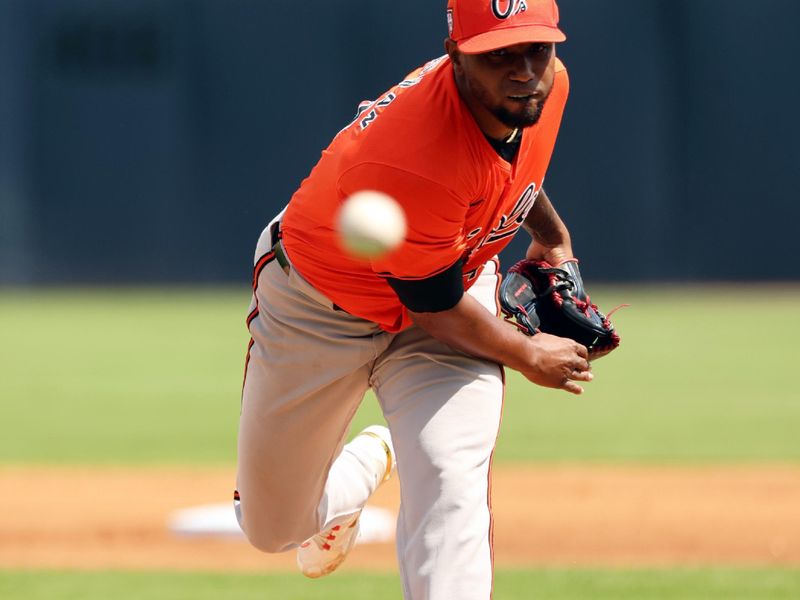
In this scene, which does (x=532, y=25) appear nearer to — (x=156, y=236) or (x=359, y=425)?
(x=359, y=425)

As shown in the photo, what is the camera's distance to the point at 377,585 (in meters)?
4.76

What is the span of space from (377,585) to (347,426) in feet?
3.65

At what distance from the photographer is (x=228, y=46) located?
730 inches

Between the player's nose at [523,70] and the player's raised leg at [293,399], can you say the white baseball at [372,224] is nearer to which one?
the player's nose at [523,70]

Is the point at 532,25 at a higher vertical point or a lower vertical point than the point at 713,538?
higher

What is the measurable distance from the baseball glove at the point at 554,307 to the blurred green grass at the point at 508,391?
378 centimetres

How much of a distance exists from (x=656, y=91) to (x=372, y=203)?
52.2 ft

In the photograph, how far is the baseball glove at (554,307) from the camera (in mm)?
3746

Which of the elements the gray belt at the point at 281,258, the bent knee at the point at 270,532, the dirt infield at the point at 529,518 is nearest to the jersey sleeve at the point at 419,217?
the gray belt at the point at 281,258

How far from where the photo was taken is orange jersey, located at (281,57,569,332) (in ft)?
10.3

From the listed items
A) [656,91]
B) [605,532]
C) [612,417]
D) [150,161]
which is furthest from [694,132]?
[605,532]

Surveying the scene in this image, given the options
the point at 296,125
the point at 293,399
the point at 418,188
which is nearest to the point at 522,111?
the point at 418,188

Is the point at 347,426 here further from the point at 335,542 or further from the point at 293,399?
the point at 335,542

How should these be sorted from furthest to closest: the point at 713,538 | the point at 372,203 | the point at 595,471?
the point at 595,471
the point at 713,538
the point at 372,203
